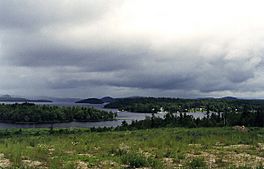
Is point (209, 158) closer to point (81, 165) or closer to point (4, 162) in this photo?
point (81, 165)

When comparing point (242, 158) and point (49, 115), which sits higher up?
point (242, 158)

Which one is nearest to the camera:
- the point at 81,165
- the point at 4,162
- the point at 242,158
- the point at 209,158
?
the point at 81,165

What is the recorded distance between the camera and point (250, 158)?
1780 centimetres

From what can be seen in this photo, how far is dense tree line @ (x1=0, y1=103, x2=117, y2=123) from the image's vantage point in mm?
160375

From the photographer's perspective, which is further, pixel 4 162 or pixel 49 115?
pixel 49 115

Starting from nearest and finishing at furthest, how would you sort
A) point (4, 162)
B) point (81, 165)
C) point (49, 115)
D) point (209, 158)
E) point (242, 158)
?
point (81, 165)
point (4, 162)
point (209, 158)
point (242, 158)
point (49, 115)

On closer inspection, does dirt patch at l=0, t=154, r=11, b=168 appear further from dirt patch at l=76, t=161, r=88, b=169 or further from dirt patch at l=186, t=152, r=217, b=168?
dirt patch at l=186, t=152, r=217, b=168

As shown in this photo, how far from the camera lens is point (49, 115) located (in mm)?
164875

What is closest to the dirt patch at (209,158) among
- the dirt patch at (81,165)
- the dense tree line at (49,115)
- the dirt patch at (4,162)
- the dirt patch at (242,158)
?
the dirt patch at (242,158)

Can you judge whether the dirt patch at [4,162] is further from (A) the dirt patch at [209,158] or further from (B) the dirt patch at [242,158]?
(B) the dirt patch at [242,158]

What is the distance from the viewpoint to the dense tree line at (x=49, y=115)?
526 ft

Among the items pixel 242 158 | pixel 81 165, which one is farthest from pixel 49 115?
pixel 81 165

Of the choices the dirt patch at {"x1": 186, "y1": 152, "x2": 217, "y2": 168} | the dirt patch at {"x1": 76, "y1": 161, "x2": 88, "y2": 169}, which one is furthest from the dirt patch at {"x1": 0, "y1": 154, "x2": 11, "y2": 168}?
the dirt patch at {"x1": 186, "y1": 152, "x2": 217, "y2": 168}

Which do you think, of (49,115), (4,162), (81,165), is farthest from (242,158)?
(49,115)
